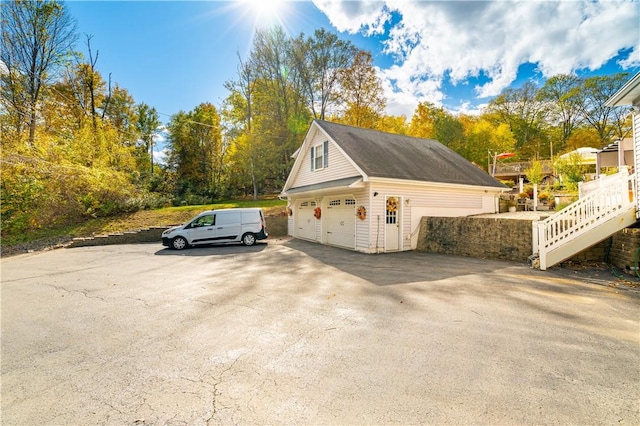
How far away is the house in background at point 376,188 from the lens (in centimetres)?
1066

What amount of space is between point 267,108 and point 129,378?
2710 centimetres

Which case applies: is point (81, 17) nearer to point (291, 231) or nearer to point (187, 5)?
point (187, 5)

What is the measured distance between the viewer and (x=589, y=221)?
720cm

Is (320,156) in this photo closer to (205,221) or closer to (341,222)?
(341,222)

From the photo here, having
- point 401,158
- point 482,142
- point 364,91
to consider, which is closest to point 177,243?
point 401,158

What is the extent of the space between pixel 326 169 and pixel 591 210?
9.41 meters

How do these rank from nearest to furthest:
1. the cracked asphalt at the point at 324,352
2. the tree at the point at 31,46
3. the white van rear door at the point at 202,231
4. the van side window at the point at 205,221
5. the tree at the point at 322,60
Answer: the cracked asphalt at the point at 324,352 → the white van rear door at the point at 202,231 → the van side window at the point at 205,221 → the tree at the point at 31,46 → the tree at the point at 322,60

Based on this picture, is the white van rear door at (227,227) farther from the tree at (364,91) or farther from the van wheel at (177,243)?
the tree at (364,91)

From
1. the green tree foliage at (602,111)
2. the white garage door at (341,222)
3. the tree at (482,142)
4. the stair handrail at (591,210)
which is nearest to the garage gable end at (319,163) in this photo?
the white garage door at (341,222)

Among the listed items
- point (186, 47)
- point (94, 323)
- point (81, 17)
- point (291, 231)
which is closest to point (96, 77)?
point (81, 17)

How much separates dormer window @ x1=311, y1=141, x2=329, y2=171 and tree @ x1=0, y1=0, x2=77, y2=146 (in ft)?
52.1

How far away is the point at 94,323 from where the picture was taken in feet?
13.6

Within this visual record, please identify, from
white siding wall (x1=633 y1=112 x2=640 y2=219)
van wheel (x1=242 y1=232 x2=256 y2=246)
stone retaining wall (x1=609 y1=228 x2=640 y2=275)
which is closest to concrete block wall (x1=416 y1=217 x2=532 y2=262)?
stone retaining wall (x1=609 y1=228 x2=640 y2=275)

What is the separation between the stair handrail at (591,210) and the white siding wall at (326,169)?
20.9ft
